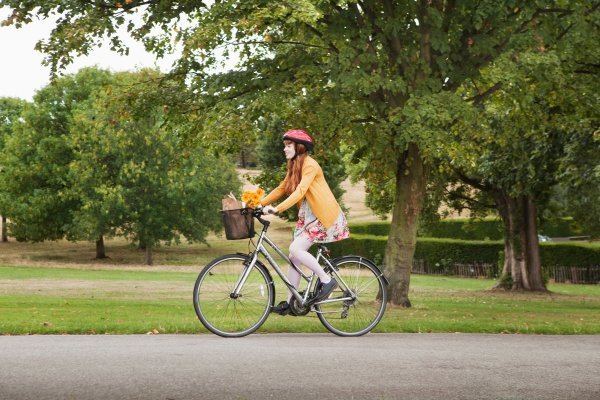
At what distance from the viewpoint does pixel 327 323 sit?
916 centimetres

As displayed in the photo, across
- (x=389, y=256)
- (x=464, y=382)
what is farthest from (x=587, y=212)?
(x=464, y=382)

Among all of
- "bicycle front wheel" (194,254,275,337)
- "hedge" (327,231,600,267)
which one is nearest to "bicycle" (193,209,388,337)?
"bicycle front wheel" (194,254,275,337)

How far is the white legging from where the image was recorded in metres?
8.77

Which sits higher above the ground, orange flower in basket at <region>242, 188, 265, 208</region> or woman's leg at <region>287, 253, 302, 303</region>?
orange flower in basket at <region>242, 188, 265, 208</region>

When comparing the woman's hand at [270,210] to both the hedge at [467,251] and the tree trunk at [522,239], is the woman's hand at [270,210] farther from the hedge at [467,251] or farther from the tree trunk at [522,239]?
the hedge at [467,251]

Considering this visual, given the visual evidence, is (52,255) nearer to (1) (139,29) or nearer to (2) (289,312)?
(1) (139,29)

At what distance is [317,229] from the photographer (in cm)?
874

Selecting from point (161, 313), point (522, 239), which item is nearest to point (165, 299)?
point (161, 313)

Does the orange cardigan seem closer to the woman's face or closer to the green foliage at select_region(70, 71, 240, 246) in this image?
the woman's face

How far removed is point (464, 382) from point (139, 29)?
501 inches

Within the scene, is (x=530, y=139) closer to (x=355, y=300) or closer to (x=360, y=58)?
(x=360, y=58)

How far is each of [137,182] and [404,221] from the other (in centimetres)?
3354

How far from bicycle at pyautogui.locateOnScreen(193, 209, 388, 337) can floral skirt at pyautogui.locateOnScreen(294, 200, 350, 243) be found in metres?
0.26

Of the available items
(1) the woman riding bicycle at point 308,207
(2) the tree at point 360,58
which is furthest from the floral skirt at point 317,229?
(2) the tree at point 360,58
